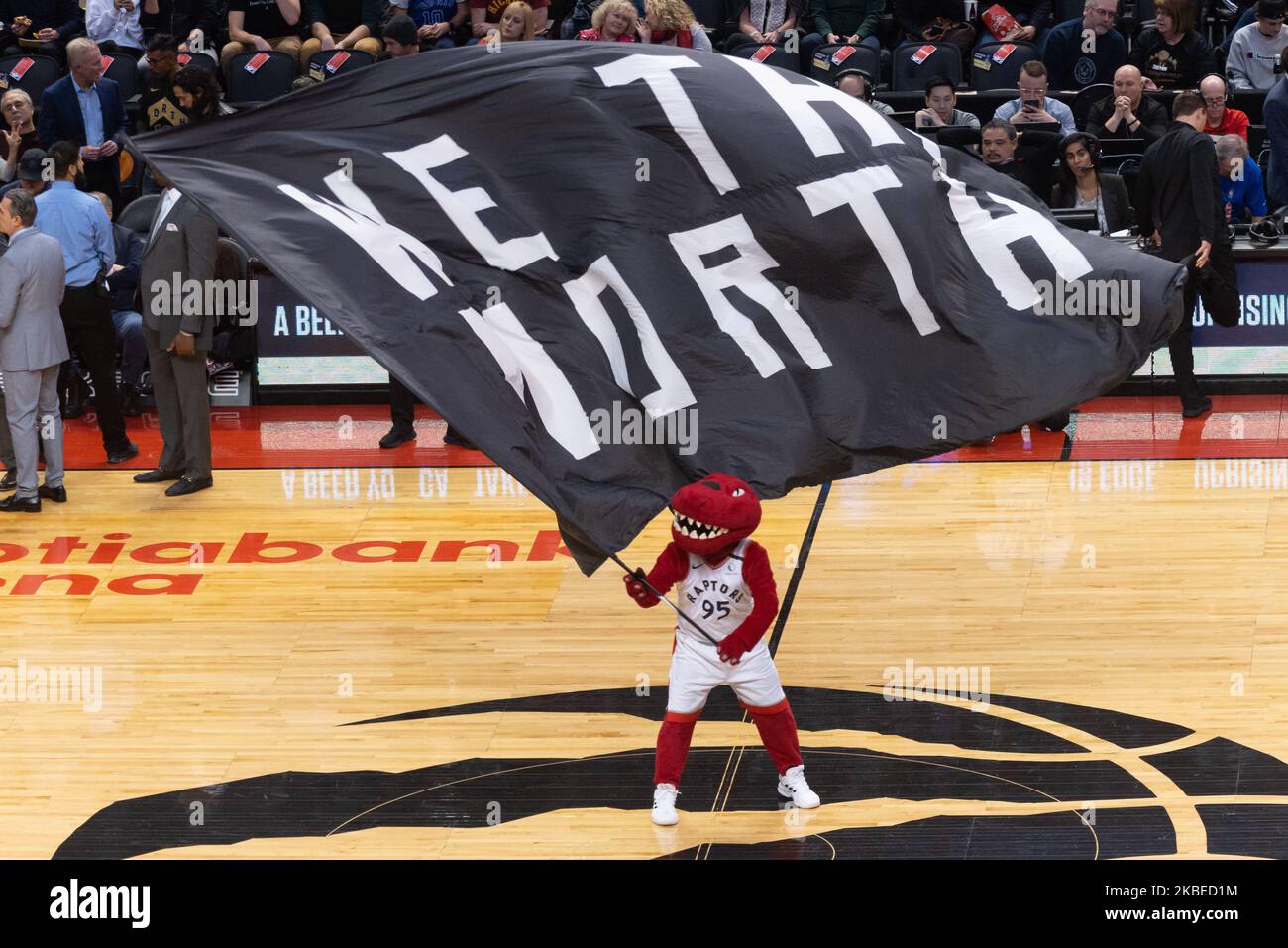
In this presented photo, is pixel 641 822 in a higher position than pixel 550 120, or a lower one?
lower

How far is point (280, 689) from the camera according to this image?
8039 mm

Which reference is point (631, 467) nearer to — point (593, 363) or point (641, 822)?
point (593, 363)

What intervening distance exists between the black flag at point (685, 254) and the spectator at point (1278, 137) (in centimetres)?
615

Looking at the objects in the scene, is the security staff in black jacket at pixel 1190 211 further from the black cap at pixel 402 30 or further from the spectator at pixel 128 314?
the spectator at pixel 128 314

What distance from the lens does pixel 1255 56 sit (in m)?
14.1

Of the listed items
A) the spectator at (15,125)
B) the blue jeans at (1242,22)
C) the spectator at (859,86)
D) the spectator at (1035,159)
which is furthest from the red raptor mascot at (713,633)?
the blue jeans at (1242,22)

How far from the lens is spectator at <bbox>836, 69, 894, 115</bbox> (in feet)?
42.3

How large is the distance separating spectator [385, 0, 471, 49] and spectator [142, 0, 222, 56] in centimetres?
155

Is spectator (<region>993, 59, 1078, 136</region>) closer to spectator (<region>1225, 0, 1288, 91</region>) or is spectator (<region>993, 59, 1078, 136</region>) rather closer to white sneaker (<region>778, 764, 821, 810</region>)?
spectator (<region>1225, 0, 1288, 91</region>)

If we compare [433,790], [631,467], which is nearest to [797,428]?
[631,467]

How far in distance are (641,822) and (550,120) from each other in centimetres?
274

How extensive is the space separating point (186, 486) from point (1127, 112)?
7.02 m

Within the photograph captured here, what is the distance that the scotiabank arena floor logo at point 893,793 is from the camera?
21.2 ft

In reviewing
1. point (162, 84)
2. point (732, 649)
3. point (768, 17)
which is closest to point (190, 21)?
point (162, 84)
